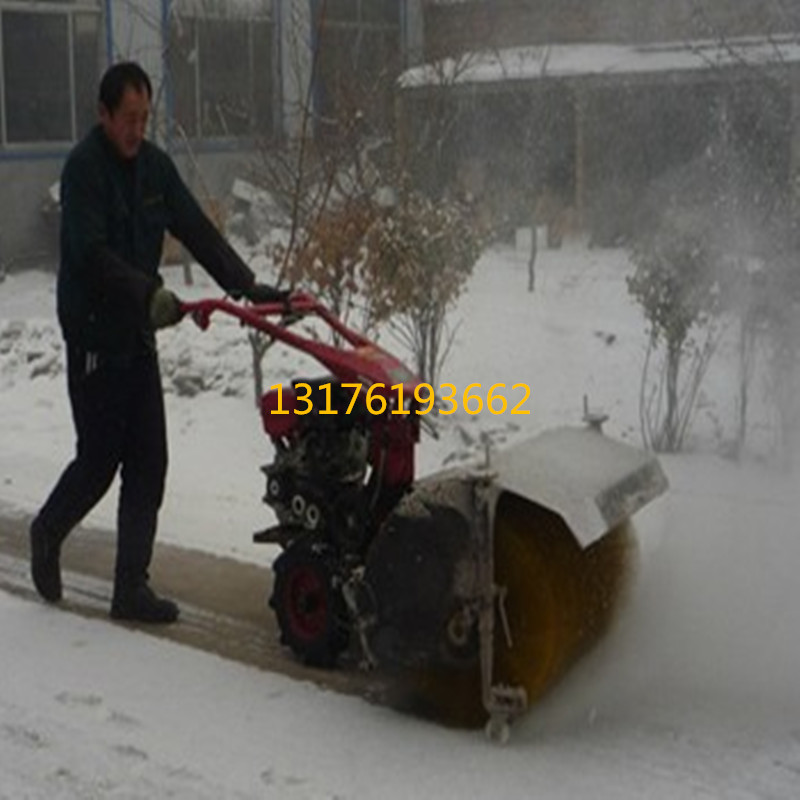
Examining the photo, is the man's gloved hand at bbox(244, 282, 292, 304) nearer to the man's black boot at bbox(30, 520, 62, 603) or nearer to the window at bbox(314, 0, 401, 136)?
the man's black boot at bbox(30, 520, 62, 603)

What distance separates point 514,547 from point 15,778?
4.80 feet

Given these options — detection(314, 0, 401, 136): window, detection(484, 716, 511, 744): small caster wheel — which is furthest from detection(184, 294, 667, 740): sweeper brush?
detection(314, 0, 401, 136): window

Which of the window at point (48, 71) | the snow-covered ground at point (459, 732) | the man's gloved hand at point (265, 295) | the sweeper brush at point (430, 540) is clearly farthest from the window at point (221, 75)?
the sweeper brush at point (430, 540)

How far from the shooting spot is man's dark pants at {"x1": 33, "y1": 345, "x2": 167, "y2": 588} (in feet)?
16.0

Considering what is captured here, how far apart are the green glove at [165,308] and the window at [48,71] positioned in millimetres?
12035

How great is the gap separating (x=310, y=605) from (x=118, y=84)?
1.82 m

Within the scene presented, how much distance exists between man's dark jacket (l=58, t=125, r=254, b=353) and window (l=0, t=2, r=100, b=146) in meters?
11.4

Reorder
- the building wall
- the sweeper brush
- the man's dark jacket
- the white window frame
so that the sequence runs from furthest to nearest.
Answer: the white window frame
the building wall
the man's dark jacket
the sweeper brush

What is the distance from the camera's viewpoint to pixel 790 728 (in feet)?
12.9

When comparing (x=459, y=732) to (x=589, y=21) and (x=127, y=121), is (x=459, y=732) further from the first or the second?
(x=589, y=21)

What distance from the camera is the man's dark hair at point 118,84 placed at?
469 centimetres

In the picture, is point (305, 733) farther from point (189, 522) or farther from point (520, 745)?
point (189, 522)

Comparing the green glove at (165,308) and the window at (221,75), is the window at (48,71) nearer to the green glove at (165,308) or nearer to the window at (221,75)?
the window at (221,75)

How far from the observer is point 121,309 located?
4730mm
